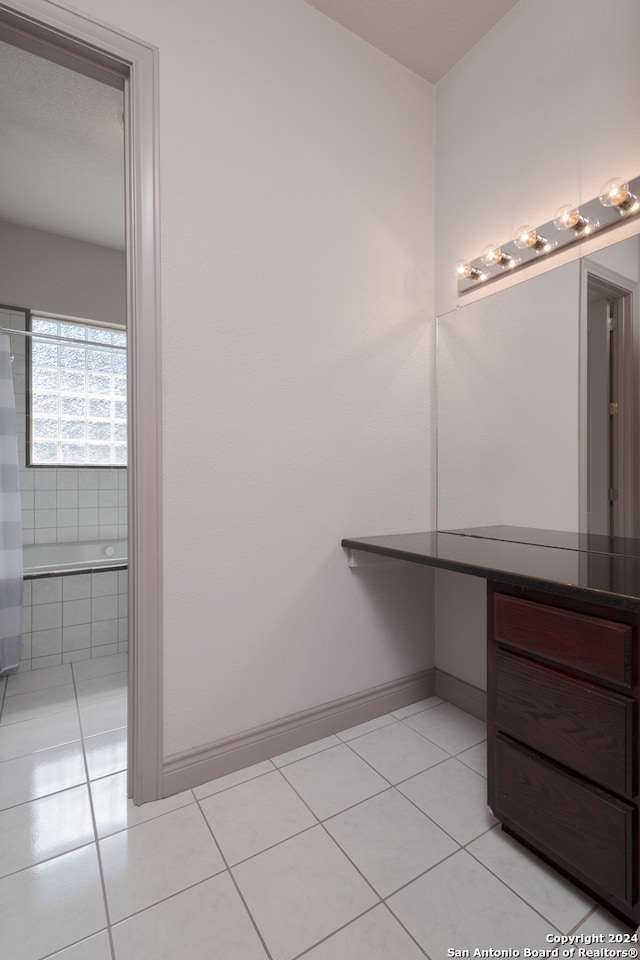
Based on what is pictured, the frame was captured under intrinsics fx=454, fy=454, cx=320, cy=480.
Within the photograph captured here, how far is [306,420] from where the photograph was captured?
1.65m

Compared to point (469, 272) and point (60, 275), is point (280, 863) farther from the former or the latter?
point (60, 275)

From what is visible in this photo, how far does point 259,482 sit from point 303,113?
1328 millimetres

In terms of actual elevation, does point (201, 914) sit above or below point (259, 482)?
below

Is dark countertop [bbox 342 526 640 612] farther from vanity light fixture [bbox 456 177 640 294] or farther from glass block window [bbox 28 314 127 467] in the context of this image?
glass block window [bbox 28 314 127 467]

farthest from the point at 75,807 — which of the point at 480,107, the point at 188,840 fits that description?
the point at 480,107

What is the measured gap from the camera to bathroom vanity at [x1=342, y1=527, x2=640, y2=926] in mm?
898

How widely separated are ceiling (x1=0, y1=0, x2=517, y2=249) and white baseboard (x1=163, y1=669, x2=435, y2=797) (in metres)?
2.50

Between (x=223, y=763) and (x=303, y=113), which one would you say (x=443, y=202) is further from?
(x=223, y=763)

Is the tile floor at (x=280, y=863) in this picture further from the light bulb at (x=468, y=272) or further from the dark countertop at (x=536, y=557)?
the light bulb at (x=468, y=272)

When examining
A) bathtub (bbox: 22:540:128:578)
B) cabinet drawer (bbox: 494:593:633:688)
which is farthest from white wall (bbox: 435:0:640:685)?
bathtub (bbox: 22:540:128:578)

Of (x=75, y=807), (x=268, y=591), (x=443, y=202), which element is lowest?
(x=75, y=807)

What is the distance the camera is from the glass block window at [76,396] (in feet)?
10.4

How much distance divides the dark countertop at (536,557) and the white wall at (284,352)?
0.28 meters

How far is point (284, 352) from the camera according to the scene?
159 cm
